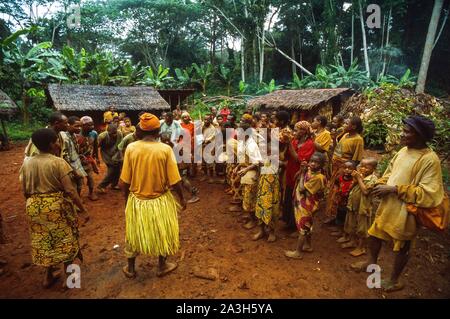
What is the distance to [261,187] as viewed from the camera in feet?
13.8

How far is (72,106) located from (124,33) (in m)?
21.0

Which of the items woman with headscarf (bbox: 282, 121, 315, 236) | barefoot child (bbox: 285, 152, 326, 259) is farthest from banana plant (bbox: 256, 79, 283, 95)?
barefoot child (bbox: 285, 152, 326, 259)

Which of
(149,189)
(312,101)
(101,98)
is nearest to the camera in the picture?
(149,189)

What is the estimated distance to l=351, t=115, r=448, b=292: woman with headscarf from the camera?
2719 millimetres

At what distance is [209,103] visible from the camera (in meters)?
18.3

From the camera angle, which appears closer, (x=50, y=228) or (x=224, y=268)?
(x=50, y=228)

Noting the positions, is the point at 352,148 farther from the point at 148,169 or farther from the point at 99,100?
the point at 99,100

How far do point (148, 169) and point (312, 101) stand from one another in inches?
406

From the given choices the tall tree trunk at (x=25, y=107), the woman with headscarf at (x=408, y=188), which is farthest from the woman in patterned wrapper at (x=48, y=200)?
the tall tree trunk at (x=25, y=107)

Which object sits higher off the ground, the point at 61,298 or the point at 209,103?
the point at 209,103

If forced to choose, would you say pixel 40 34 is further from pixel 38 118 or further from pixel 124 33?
pixel 38 118

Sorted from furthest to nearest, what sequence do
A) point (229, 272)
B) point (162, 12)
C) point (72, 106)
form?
point (162, 12) → point (72, 106) → point (229, 272)

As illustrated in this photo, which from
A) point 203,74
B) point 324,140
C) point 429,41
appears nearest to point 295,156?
point 324,140
